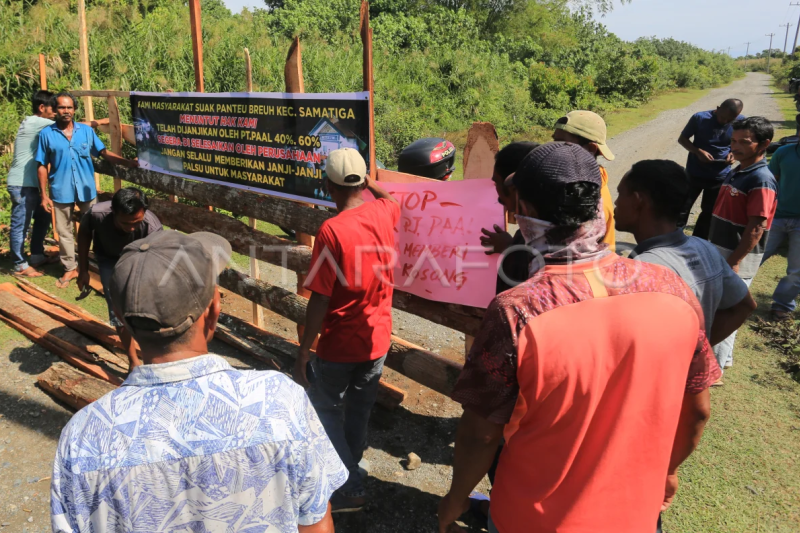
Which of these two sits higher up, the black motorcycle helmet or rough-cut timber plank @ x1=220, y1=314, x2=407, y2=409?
the black motorcycle helmet

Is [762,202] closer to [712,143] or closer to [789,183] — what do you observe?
[789,183]

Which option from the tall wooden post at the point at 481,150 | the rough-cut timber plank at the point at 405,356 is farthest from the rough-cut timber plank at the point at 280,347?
the tall wooden post at the point at 481,150

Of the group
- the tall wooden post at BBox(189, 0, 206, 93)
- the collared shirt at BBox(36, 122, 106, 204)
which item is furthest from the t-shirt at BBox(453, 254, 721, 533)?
the collared shirt at BBox(36, 122, 106, 204)

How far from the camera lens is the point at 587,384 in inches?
57.3

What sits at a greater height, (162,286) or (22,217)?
(162,286)

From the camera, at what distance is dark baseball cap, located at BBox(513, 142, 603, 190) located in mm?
1488

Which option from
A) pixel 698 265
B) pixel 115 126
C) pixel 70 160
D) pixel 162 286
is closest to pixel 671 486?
pixel 698 265

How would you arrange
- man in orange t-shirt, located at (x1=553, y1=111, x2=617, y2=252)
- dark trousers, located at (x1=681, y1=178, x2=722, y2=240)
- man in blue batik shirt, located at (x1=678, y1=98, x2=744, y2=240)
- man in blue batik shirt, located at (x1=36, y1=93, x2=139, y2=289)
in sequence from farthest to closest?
dark trousers, located at (x1=681, y1=178, x2=722, y2=240), man in blue batik shirt, located at (x1=678, y1=98, x2=744, y2=240), man in blue batik shirt, located at (x1=36, y1=93, x2=139, y2=289), man in orange t-shirt, located at (x1=553, y1=111, x2=617, y2=252)

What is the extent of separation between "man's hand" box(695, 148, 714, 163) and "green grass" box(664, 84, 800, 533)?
7.91 feet

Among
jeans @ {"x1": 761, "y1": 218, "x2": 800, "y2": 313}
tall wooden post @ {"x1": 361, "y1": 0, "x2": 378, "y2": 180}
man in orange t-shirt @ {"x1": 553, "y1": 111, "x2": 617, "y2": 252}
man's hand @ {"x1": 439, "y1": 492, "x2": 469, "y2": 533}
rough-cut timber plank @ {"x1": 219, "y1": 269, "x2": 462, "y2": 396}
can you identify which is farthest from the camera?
jeans @ {"x1": 761, "y1": 218, "x2": 800, "y2": 313}

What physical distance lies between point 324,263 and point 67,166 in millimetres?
4873

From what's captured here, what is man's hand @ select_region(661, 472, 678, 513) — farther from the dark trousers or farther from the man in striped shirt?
the dark trousers

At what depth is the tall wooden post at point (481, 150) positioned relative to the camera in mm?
3275

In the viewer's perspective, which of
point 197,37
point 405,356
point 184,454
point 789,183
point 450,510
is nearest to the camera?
point 184,454
